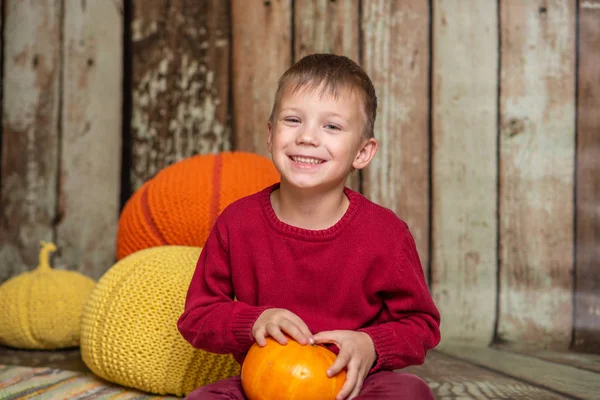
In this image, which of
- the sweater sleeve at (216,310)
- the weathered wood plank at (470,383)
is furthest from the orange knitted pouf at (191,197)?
the weathered wood plank at (470,383)

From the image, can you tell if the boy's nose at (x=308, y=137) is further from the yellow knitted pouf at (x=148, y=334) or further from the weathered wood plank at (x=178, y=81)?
the weathered wood plank at (x=178, y=81)

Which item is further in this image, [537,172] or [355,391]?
[537,172]

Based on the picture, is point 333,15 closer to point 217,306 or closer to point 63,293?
point 63,293

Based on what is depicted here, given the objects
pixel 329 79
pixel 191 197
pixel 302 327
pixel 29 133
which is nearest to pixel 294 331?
pixel 302 327

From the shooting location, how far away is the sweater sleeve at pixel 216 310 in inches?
51.9

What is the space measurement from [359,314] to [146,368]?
1.89 feet

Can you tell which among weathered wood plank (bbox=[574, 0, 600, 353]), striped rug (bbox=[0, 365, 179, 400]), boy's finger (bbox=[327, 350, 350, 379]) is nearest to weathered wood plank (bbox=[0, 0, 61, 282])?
striped rug (bbox=[0, 365, 179, 400])

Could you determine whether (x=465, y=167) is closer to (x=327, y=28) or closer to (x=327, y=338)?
(x=327, y=28)

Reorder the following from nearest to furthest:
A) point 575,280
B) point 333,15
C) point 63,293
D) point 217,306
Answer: point 217,306, point 63,293, point 575,280, point 333,15

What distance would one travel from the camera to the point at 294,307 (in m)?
1.40

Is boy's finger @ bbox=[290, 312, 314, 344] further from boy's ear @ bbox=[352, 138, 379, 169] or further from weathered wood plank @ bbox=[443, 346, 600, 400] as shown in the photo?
weathered wood plank @ bbox=[443, 346, 600, 400]

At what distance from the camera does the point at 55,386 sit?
174cm

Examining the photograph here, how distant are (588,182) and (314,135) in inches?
54.0

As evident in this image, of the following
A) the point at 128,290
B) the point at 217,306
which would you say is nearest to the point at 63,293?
the point at 128,290
